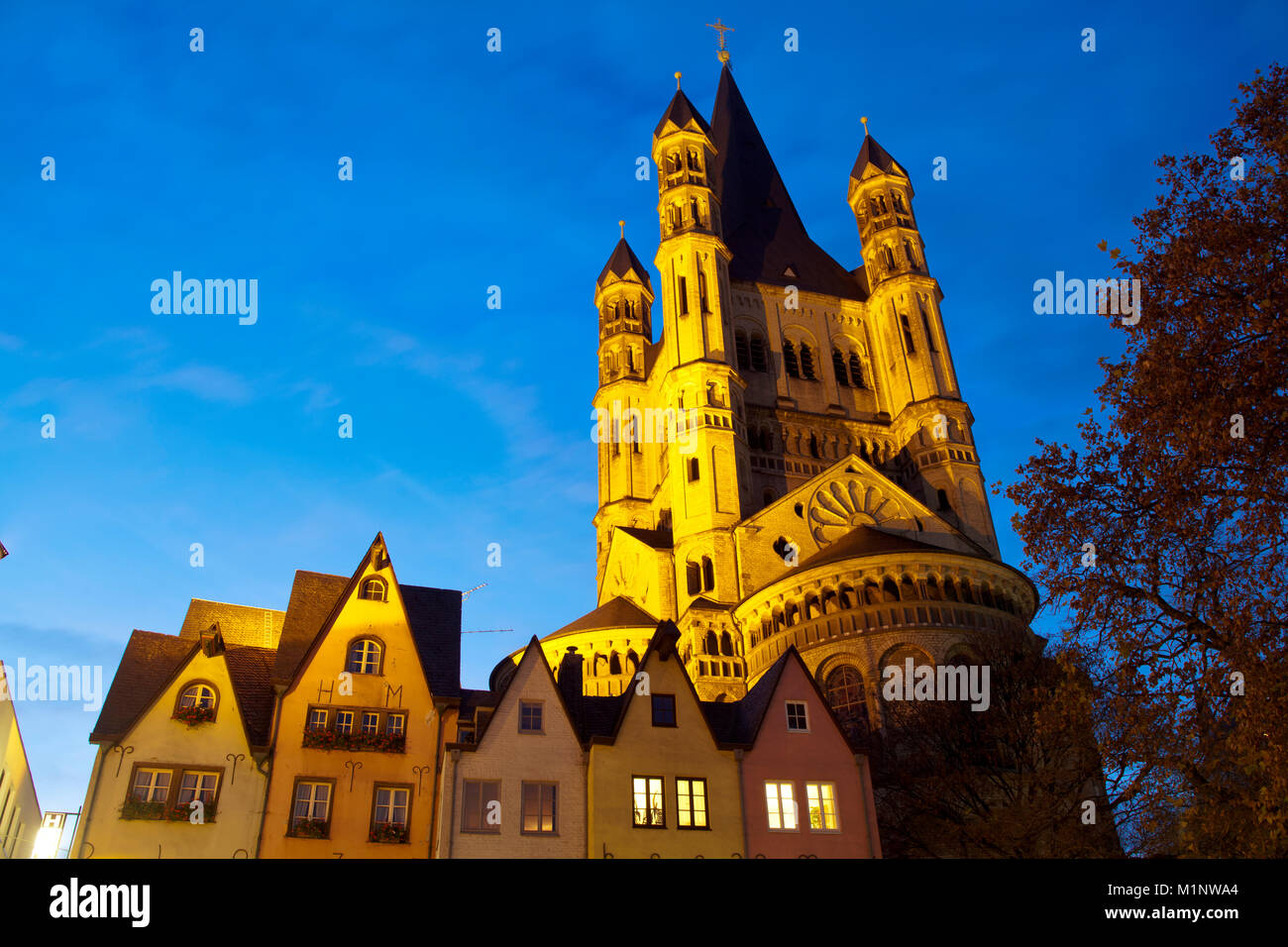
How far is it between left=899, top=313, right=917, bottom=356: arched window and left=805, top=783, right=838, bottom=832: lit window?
1780 inches

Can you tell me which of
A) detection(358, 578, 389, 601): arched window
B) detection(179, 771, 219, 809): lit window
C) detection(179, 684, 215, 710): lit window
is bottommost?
detection(179, 771, 219, 809): lit window

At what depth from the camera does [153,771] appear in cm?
2464

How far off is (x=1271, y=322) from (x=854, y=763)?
15.7 metres

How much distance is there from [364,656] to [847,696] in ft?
73.7

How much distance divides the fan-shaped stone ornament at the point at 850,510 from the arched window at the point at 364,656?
2900 cm

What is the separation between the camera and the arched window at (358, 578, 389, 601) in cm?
2878

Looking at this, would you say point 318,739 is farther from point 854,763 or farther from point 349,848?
point 854,763

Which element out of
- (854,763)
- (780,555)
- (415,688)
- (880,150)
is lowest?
(854,763)

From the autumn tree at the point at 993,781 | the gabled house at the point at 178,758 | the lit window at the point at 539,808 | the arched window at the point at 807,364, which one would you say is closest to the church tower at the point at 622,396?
the arched window at the point at 807,364

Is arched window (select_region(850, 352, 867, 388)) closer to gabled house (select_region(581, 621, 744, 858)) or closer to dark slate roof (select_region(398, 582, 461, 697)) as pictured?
dark slate roof (select_region(398, 582, 461, 697))

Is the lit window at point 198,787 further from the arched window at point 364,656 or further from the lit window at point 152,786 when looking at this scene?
the arched window at point 364,656

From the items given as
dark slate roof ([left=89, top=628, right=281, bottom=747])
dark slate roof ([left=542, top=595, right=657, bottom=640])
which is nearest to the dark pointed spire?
dark slate roof ([left=542, top=595, right=657, bottom=640])

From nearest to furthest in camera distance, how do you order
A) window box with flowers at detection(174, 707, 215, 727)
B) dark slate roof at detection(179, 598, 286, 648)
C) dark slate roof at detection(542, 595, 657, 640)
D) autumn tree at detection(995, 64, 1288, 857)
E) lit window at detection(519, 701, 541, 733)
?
autumn tree at detection(995, 64, 1288, 857)
window box with flowers at detection(174, 707, 215, 727)
lit window at detection(519, 701, 541, 733)
dark slate roof at detection(179, 598, 286, 648)
dark slate roof at detection(542, 595, 657, 640)
